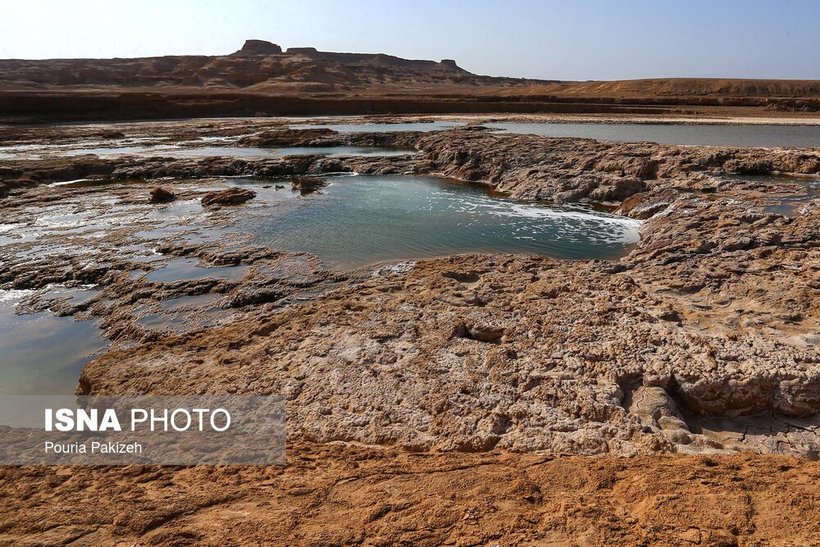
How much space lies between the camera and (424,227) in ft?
48.3

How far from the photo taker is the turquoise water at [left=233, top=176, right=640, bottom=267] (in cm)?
1266

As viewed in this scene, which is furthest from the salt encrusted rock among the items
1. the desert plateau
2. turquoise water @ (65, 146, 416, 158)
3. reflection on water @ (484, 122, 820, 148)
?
reflection on water @ (484, 122, 820, 148)

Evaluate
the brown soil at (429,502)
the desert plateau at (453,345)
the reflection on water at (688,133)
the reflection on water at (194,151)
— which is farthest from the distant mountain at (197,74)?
the brown soil at (429,502)

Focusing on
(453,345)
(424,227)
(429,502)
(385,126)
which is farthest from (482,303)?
(385,126)

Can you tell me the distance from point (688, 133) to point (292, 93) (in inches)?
2018

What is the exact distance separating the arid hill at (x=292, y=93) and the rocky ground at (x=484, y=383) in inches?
1556

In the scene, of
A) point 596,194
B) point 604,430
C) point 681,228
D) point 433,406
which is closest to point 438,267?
point 433,406

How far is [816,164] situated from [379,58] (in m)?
126

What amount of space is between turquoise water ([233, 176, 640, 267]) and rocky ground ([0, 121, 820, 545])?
1.27 meters

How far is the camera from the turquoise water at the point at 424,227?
12656mm

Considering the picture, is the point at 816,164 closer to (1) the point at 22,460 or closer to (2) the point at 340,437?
(2) the point at 340,437

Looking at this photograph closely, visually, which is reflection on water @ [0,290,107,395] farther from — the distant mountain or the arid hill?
the distant mountain

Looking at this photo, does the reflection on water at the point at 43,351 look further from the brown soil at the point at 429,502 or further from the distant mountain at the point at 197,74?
the distant mountain at the point at 197,74

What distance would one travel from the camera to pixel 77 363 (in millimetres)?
8047
